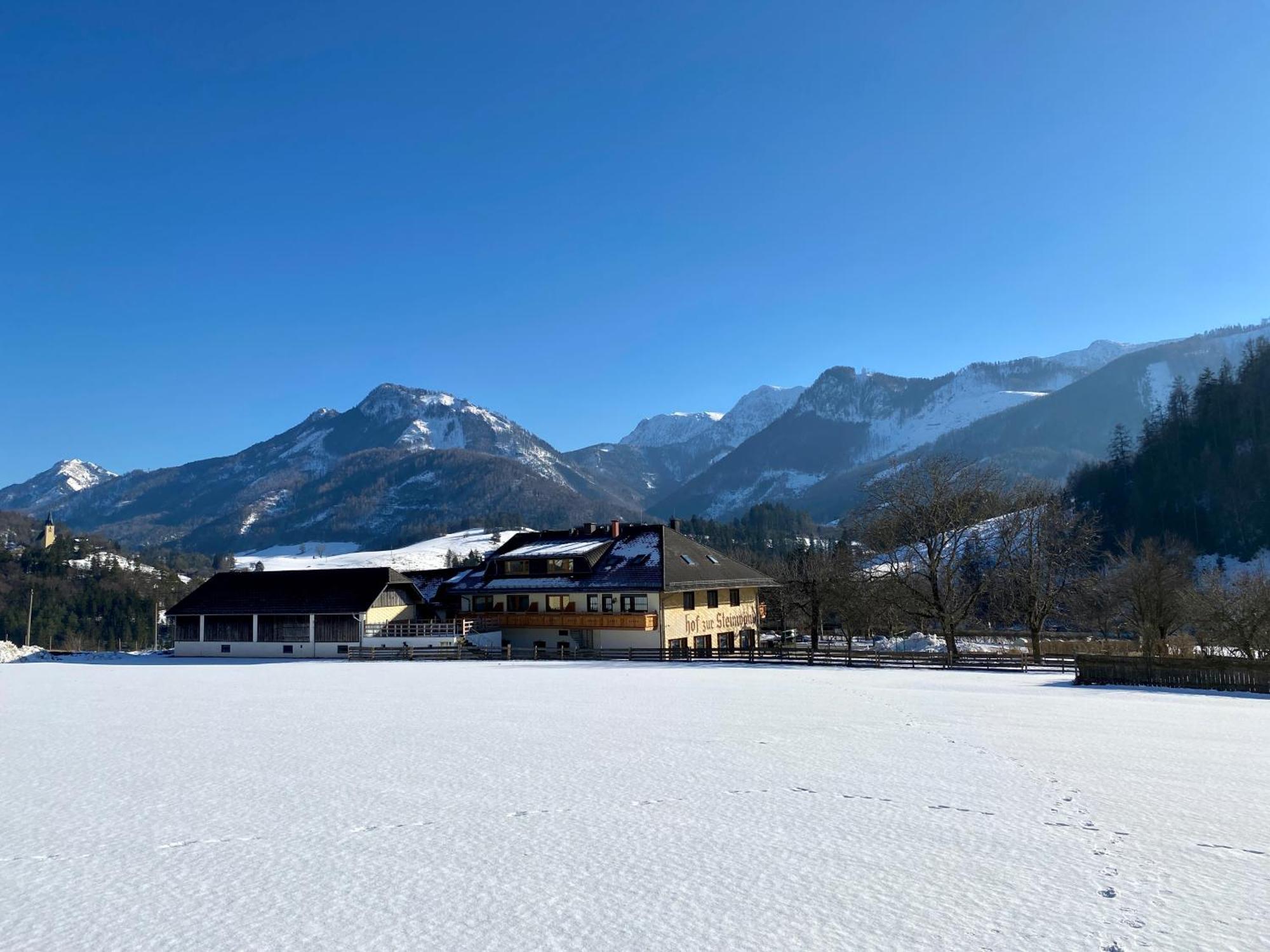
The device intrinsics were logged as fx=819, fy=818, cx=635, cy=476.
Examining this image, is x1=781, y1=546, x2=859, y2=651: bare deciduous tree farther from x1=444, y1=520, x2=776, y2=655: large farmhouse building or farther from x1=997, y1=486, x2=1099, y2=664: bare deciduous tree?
x1=997, y1=486, x2=1099, y2=664: bare deciduous tree

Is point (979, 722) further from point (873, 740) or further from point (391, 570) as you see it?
point (391, 570)

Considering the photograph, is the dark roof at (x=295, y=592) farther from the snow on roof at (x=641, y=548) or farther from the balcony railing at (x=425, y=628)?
the snow on roof at (x=641, y=548)

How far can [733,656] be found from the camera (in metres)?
49.9

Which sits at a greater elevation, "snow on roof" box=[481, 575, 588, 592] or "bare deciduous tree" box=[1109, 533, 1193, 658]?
"snow on roof" box=[481, 575, 588, 592]

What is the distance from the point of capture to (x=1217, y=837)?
460 inches

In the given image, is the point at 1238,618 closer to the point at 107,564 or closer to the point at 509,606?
the point at 509,606

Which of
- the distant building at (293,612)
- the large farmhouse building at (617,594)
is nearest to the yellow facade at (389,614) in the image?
the distant building at (293,612)

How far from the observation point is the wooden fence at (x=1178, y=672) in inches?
1259

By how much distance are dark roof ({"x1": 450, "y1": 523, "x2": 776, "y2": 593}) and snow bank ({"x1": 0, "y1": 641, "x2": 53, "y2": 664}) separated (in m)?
31.2

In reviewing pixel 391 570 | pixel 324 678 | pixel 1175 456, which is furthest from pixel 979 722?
pixel 1175 456

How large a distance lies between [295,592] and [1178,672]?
52.9 metres

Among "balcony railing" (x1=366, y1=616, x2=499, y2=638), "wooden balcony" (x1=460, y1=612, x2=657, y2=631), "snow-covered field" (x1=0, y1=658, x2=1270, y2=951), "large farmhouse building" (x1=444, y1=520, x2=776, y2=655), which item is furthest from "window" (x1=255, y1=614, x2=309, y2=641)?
"snow-covered field" (x1=0, y1=658, x2=1270, y2=951)

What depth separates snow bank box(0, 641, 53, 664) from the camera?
6003cm

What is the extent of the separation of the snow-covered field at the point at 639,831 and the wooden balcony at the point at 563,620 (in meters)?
28.4
